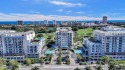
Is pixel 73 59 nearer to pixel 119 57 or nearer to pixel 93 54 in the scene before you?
pixel 93 54

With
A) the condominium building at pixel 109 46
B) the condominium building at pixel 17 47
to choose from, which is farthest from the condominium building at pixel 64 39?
the condominium building at pixel 17 47

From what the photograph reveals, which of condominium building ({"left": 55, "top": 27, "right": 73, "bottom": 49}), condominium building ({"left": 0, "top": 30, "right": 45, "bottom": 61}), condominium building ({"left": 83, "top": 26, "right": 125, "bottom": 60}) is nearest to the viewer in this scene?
condominium building ({"left": 0, "top": 30, "right": 45, "bottom": 61})

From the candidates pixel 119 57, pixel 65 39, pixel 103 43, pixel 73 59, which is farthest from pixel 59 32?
pixel 119 57

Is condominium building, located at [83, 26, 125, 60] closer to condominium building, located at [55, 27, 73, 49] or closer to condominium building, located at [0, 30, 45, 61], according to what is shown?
condominium building, located at [55, 27, 73, 49]

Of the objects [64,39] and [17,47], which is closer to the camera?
[17,47]

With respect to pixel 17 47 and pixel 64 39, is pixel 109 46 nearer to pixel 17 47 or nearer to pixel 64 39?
pixel 64 39

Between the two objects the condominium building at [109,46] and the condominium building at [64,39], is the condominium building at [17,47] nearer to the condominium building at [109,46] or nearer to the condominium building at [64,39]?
the condominium building at [64,39]

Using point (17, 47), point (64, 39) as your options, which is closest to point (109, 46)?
point (64, 39)

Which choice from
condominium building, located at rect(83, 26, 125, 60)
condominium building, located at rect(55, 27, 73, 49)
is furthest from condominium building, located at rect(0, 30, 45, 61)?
condominium building, located at rect(83, 26, 125, 60)
